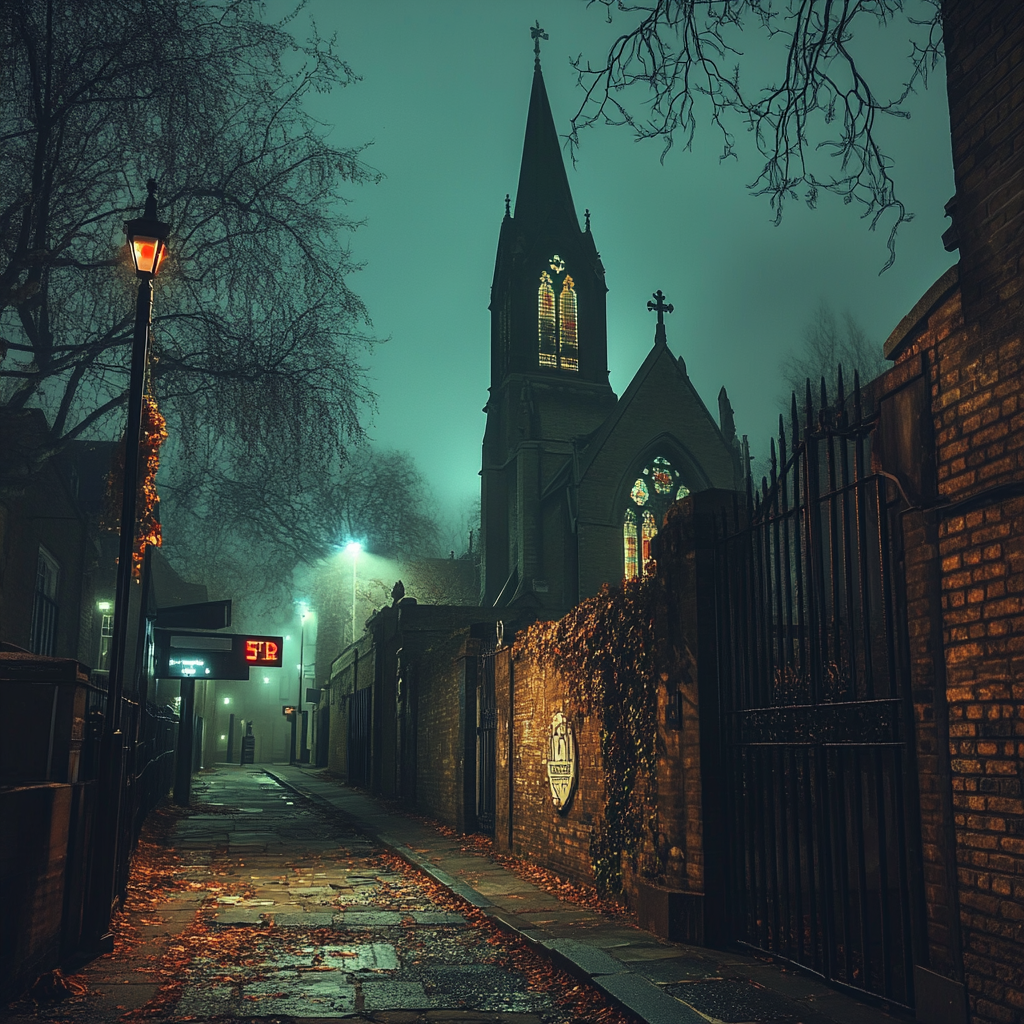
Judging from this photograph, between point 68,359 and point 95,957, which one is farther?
point 68,359

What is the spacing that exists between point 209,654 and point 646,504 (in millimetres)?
19590

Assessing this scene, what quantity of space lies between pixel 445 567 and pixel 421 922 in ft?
181

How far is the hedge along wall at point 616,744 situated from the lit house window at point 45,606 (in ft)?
35.7

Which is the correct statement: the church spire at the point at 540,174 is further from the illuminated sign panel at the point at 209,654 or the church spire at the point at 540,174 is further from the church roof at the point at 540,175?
the illuminated sign panel at the point at 209,654

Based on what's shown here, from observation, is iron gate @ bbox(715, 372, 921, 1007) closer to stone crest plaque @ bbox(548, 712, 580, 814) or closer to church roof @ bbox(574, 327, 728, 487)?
stone crest plaque @ bbox(548, 712, 580, 814)

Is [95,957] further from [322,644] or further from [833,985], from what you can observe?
[322,644]

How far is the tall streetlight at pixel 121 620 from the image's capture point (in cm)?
684

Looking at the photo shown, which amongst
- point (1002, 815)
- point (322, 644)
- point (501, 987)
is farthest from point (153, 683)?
point (322, 644)

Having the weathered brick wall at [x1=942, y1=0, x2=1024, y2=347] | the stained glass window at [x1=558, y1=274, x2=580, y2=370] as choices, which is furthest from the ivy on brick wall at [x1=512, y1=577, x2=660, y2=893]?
the stained glass window at [x1=558, y1=274, x2=580, y2=370]

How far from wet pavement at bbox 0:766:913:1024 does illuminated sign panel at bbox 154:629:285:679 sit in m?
5.93

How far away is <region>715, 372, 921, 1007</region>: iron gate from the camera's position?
206 inches

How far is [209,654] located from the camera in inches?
710

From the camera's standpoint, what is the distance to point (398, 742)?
21594 mm

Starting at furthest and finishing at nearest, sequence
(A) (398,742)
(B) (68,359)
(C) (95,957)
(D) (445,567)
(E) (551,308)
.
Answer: (D) (445,567) < (E) (551,308) < (A) (398,742) < (B) (68,359) < (C) (95,957)
